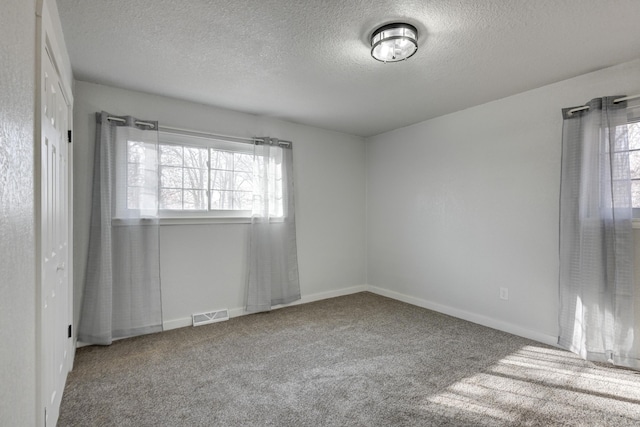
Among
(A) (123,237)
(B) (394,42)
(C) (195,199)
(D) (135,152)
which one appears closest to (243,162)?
(C) (195,199)

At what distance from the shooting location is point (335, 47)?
7.38ft

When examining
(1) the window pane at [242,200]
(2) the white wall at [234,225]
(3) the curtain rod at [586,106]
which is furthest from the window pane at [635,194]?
(1) the window pane at [242,200]

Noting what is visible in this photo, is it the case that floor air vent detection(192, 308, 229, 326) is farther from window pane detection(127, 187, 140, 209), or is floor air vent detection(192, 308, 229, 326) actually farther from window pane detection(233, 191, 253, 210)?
window pane detection(127, 187, 140, 209)

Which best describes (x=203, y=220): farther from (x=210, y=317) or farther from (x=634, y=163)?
(x=634, y=163)

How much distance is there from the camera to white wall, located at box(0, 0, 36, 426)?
84 cm

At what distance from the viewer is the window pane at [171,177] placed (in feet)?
10.8

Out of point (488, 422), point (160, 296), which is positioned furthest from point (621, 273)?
point (160, 296)

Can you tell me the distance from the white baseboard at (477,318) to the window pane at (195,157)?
3030mm

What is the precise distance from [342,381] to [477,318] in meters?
1.99

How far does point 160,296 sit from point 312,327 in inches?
62.3

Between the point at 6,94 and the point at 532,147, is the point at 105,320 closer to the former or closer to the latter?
the point at 6,94

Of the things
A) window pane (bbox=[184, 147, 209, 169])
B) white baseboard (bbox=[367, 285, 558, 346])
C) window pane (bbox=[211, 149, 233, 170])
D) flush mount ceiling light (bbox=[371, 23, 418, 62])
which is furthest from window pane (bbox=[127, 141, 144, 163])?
white baseboard (bbox=[367, 285, 558, 346])

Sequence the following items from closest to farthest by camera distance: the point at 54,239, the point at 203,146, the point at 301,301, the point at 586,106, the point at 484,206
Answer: the point at 54,239 → the point at 586,106 → the point at 484,206 → the point at 203,146 → the point at 301,301

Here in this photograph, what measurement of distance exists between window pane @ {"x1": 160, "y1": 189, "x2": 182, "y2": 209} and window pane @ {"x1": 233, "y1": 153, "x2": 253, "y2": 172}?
0.73 m
